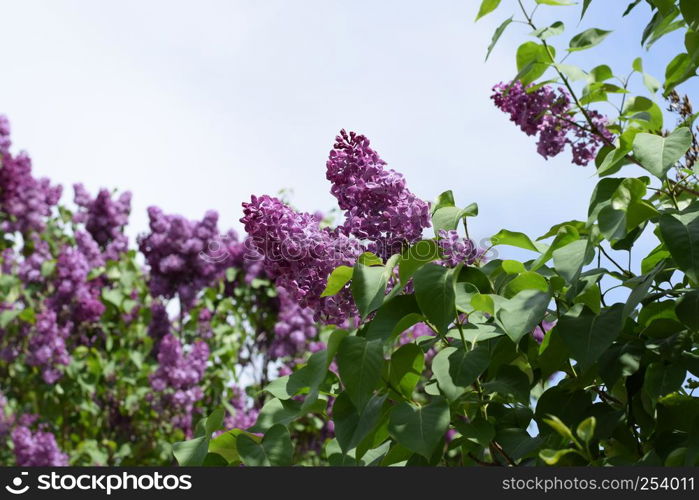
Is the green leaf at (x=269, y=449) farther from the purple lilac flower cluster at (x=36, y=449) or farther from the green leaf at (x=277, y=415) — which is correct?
the purple lilac flower cluster at (x=36, y=449)

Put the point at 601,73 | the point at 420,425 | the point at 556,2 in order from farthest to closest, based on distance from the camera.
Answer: the point at 601,73
the point at 556,2
the point at 420,425

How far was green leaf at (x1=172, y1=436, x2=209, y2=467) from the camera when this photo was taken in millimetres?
1535

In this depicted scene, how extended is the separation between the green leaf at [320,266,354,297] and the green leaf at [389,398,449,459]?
26cm

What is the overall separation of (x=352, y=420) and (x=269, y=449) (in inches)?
7.4

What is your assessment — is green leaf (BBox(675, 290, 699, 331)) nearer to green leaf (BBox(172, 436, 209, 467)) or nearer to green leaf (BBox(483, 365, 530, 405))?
green leaf (BBox(483, 365, 530, 405))

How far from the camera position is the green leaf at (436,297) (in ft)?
4.36

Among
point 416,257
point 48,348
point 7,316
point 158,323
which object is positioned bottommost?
point 416,257

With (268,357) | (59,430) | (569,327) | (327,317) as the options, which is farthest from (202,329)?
(569,327)

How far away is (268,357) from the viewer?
19.6 feet

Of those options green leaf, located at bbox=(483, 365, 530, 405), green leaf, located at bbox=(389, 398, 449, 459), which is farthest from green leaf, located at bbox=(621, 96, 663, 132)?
green leaf, located at bbox=(389, 398, 449, 459)

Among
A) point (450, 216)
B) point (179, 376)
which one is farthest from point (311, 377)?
point (179, 376)

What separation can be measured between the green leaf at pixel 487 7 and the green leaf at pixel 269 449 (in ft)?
3.50

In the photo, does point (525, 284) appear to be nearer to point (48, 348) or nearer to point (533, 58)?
point (533, 58)

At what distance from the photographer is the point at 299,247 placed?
1647mm
